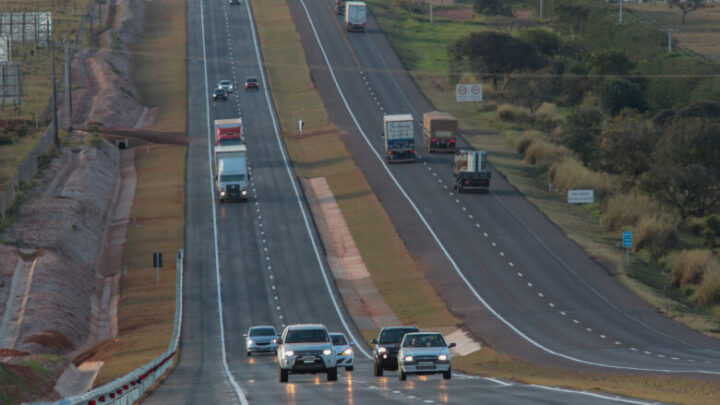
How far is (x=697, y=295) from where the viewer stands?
214 ft

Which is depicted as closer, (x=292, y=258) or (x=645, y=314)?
(x=645, y=314)

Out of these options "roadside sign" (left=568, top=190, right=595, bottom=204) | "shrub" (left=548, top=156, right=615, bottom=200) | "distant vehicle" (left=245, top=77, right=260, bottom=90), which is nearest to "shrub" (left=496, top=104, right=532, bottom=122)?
"shrub" (left=548, top=156, right=615, bottom=200)

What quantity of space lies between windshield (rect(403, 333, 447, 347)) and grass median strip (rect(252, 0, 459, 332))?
2412cm

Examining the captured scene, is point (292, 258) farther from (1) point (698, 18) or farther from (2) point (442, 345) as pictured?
(1) point (698, 18)

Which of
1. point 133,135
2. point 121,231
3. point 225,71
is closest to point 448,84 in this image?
point 225,71

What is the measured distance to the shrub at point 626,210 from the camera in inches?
3184

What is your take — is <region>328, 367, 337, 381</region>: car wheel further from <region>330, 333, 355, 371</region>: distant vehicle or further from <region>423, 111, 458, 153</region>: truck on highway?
<region>423, 111, 458, 153</region>: truck on highway

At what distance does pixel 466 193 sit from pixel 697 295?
24710 millimetres

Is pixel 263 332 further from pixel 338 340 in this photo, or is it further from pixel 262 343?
pixel 338 340

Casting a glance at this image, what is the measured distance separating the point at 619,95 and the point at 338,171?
44619 mm

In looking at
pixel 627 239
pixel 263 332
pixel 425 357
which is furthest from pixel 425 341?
pixel 627 239

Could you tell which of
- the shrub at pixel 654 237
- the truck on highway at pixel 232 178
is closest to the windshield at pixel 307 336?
the shrub at pixel 654 237

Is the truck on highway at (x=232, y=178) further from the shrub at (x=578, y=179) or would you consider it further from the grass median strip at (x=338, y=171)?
the shrub at (x=578, y=179)

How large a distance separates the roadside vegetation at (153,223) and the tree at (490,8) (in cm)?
5289
